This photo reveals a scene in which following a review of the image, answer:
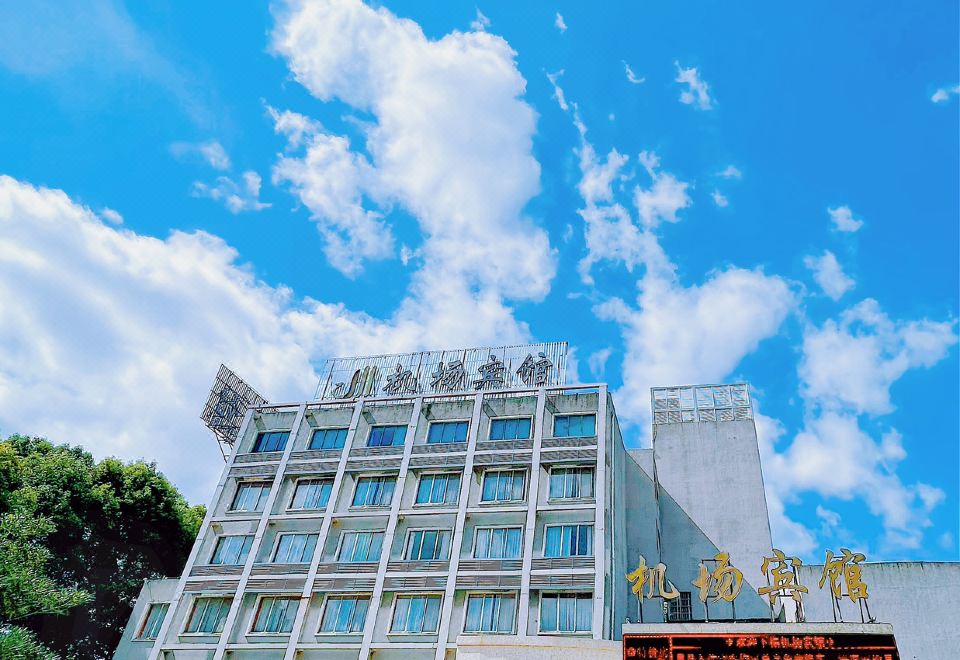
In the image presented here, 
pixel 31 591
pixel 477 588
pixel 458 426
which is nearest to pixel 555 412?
pixel 458 426

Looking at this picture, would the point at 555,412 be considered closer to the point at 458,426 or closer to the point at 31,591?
the point at 458,426

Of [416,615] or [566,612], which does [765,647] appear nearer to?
[566,612]

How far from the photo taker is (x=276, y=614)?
37594 millimetres

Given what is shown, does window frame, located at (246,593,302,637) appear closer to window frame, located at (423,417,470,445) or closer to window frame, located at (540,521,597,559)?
window frame, located at (423,417,470,445)

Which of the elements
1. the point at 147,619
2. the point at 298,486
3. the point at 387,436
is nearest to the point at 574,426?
the point at 387,436

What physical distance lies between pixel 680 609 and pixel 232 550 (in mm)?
24860

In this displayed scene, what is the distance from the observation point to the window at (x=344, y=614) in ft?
119

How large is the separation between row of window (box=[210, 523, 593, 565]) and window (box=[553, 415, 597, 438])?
5604 millimetres

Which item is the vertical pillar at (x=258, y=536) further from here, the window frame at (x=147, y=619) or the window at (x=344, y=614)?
the window frame at (x=147, y=619)

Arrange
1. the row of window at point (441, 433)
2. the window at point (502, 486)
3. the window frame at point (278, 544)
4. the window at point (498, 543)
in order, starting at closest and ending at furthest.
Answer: the window at point (498, 543) < the window at point (502, 486) < the window frame at point (278, 544) < the row of window at point (441, 433)

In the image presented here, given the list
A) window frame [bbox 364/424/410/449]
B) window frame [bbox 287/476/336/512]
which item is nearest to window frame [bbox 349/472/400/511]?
window frame [bbox 287/476/336/512]

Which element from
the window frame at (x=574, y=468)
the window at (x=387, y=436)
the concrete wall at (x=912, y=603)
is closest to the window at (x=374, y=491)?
the window at (x=387, y=436)

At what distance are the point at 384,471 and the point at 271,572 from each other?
7974 millimetres

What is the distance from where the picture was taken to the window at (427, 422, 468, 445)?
42062 millimetres
